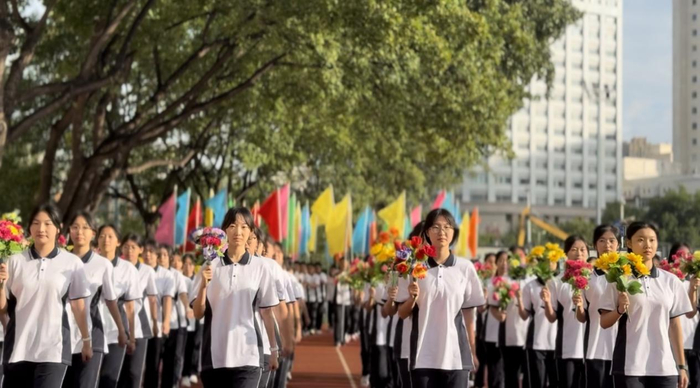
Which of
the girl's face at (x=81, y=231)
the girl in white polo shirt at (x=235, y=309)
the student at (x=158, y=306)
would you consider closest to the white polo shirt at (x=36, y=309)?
the girl in white polo shirt at (x=235, y=309)

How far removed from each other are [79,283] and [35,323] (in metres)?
0.41

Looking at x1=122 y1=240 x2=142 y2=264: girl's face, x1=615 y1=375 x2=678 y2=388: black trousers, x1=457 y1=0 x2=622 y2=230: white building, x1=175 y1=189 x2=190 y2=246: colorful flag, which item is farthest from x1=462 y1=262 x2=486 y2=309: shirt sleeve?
x1=457 y1=0 x2=622 y2=230: white building

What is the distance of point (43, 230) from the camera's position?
8.91m

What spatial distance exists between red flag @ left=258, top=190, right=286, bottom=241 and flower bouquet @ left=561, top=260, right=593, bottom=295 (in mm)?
16332

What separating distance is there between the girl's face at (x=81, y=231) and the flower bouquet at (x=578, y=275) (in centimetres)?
368

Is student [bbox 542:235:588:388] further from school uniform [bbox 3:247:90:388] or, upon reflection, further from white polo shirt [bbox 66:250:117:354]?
school uniform [bbox 3:247:90:388]

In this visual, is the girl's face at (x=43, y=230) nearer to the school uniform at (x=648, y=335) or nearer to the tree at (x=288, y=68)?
the school uniform at (x=648, y=335)

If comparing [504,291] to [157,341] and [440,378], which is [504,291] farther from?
[440,378]

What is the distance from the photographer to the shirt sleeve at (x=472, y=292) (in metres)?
8.88

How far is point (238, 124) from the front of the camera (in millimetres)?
33281

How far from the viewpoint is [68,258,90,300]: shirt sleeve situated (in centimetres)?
899

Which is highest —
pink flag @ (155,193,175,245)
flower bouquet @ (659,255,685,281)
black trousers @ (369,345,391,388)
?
pink flag @ (155,193,175,245)

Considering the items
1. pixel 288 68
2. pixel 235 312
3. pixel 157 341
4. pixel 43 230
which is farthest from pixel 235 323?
pixel 288 68

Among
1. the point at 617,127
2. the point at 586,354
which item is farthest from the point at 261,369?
the point at 617,127
